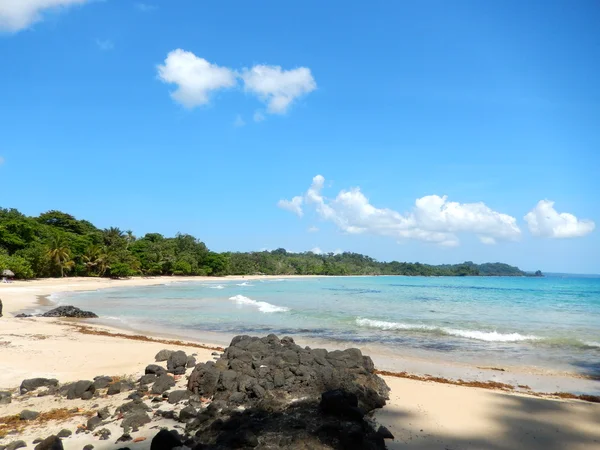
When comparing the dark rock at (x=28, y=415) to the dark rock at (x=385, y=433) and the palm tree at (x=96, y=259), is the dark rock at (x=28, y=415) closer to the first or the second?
the dark rock at (x=385, y=433)

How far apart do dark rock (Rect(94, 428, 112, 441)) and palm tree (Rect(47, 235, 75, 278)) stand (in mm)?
53799


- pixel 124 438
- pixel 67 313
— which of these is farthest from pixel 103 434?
pixel 67 313

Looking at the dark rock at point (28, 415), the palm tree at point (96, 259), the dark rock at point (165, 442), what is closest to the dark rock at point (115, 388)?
the dark rock at point (28, 415)

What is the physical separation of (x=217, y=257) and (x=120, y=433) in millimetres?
89344

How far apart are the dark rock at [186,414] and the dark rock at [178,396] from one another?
78cm

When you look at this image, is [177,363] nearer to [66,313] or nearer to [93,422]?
[93,422]

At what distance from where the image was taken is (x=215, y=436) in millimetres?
5414

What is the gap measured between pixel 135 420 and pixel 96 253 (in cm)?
6394

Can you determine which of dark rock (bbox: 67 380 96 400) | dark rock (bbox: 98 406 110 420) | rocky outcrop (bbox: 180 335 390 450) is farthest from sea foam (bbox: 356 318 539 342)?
dark rock (bbox: 98 406 110 420)

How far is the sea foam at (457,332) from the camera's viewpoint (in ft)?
57.3

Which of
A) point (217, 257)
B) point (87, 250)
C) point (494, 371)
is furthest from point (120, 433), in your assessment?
point (217, 257)

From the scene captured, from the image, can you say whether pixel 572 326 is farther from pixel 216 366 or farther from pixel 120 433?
pixel 120 433

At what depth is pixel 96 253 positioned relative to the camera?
6306 cm

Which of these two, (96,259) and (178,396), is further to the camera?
(96,259)
